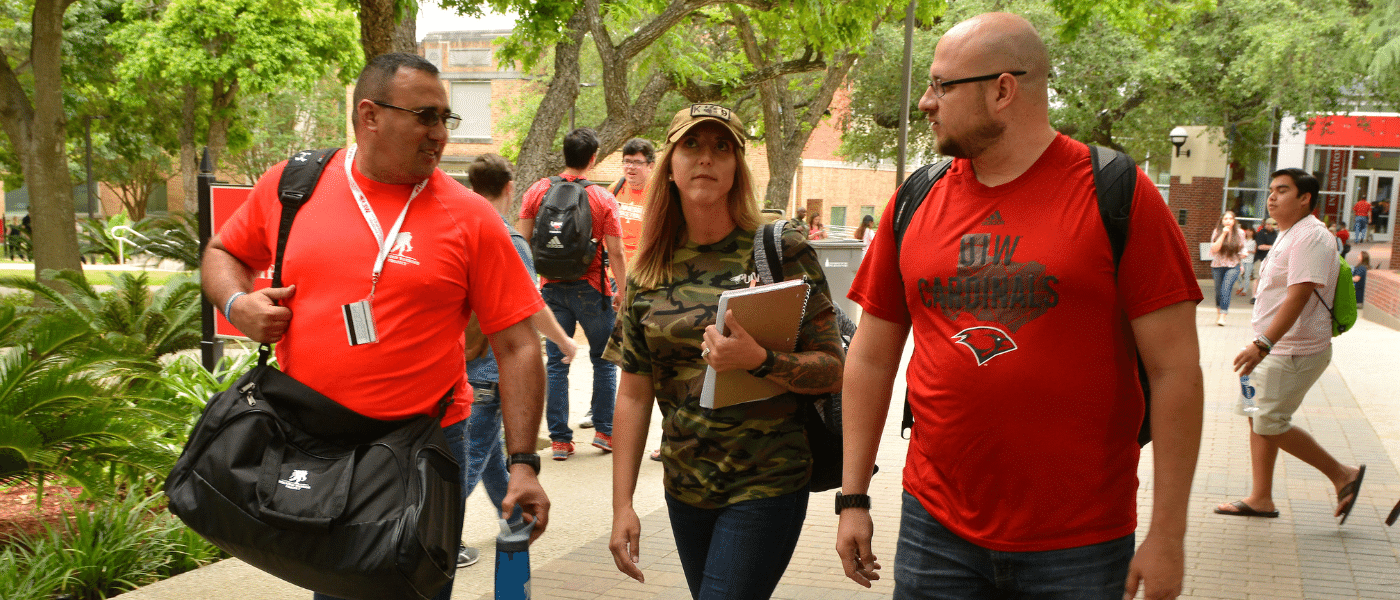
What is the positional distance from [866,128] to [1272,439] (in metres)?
26.9

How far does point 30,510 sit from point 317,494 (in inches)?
159

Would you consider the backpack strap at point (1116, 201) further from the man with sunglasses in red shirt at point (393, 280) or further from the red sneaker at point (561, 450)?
the red sneaker at point (561, 450)

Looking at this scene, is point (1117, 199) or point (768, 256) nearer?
point (1117, 199)

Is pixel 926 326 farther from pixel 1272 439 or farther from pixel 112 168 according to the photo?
pixel 112 168

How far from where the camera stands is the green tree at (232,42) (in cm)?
2405

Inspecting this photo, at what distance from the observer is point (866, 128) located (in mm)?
32312

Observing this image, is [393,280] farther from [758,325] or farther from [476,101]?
[476,101]

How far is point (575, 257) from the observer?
6.75 m

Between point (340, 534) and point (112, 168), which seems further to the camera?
point (112, 168)

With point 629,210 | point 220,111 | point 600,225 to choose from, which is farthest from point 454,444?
point 220,111

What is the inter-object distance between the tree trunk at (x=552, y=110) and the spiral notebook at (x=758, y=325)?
9.74 metres

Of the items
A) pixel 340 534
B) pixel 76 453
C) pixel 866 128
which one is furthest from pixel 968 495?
pixel 866 128

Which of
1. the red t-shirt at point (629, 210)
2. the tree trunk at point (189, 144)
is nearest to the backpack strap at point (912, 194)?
the red t-shirt at point (629, 210)

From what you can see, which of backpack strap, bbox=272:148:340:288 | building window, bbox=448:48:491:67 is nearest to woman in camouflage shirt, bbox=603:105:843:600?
backpack strap, bbox=272:148:340:288
